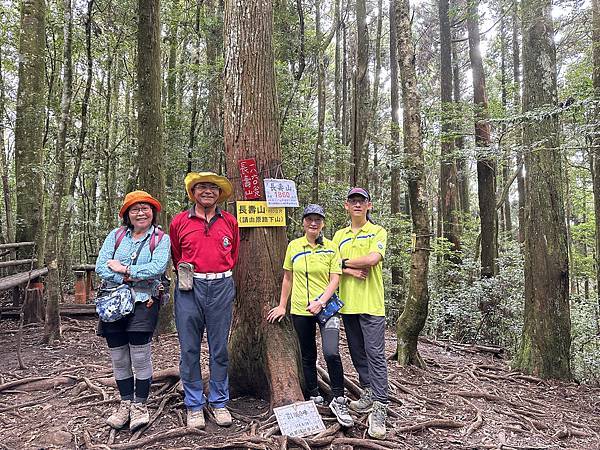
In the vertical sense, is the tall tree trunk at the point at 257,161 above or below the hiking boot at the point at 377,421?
above

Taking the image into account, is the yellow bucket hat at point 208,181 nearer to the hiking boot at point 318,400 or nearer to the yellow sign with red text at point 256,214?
the yellow sign with red text at point 256,214

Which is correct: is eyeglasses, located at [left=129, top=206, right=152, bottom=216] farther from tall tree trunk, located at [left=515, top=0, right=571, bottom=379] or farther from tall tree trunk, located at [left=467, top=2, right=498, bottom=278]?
tall tree trunk, located at [left=467, top=2, right=498, bottom=278]

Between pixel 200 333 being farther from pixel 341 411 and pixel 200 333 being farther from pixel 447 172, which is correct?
pixel 447 172

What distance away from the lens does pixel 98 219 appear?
16547 millimetres

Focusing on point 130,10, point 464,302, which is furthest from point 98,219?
point 464,302

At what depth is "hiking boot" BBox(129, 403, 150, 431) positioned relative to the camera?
3754mm

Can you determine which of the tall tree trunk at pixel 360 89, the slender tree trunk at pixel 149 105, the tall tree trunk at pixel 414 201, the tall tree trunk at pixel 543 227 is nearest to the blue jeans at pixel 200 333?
the tall tree trunk at pixel 414 201

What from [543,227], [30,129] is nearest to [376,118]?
[543,227]

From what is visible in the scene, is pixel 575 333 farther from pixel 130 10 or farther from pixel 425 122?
pixel 130 10

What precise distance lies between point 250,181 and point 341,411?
2.21 metres

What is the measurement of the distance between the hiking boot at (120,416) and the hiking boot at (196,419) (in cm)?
53

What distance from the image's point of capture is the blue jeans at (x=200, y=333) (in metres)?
3.88

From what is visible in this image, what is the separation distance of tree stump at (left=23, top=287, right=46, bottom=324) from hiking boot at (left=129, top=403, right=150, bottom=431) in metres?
5.46

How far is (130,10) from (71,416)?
28.9 ft
